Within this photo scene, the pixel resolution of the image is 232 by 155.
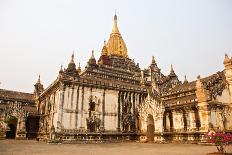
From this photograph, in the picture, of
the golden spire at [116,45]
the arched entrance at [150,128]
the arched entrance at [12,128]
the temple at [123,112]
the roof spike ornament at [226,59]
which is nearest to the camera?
the temple at [123,112]

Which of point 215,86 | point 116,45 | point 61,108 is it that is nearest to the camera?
point 215,86

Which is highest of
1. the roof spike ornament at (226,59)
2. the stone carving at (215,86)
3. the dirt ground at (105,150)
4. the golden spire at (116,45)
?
the golden spire at (116,45)

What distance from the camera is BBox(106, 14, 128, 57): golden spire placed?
64.8 metres

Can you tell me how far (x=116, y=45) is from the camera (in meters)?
66.3

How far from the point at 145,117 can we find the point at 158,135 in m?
4.27

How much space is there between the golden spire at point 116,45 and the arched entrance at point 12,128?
104ft

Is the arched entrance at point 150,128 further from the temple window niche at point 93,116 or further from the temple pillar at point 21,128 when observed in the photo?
the temple pillar at point 21,128

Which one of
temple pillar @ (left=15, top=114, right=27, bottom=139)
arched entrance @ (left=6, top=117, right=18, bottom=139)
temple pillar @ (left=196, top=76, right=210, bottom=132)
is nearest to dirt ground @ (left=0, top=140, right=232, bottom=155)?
temple pillar @ (left=196, top=76, right=210, bottom=132)

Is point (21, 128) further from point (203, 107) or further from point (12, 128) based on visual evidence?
point (203, 107)

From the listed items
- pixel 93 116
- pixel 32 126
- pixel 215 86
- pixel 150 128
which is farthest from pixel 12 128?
pixel 215 86

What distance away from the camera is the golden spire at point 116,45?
6481cm

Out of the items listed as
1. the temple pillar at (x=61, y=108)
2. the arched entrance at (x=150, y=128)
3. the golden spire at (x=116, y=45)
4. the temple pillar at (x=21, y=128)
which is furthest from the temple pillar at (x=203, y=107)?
the golden spire at (x=116, y=45)

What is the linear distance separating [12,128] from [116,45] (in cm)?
3642

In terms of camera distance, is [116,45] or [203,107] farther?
[116,45]
